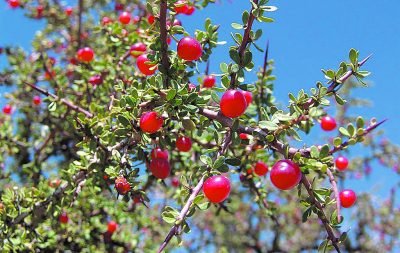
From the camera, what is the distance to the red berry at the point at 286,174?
5.48 ft

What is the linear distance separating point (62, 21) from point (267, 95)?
351cm

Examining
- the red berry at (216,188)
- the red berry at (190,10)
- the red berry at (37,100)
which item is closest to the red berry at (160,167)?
the red berry at (216,188)

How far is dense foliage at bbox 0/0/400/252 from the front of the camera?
181cm

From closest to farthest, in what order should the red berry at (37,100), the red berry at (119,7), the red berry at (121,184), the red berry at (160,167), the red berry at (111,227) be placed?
1. the red berry at (121,184)
2. the red berry at (160,167)
3. the red berry at (111,227)
4. the red berry at (37,100)
5. the red berry at (119,7)

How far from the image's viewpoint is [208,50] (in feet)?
7.23

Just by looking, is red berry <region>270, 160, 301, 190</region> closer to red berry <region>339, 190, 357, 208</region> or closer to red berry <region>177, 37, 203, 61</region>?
red berry <region>339, 190, 357, 208</region>

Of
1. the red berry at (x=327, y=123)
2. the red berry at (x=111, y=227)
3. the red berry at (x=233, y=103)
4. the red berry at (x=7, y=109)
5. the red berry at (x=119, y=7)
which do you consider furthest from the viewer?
the red berry at (x=119, y=7)

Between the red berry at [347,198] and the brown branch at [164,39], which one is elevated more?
the brown branch at [164,39]

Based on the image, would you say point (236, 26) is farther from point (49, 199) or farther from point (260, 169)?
point (49, 199)

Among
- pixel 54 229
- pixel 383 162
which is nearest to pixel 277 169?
pixel 54 229

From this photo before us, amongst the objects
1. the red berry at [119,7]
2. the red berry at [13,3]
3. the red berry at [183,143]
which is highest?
the red berry at [183,143]

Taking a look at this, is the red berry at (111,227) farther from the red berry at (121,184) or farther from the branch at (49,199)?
the red berry at (121,184)

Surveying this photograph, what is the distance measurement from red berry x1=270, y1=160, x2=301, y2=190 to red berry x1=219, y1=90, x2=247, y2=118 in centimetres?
28

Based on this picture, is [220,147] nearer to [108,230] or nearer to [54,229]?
[54,229]
